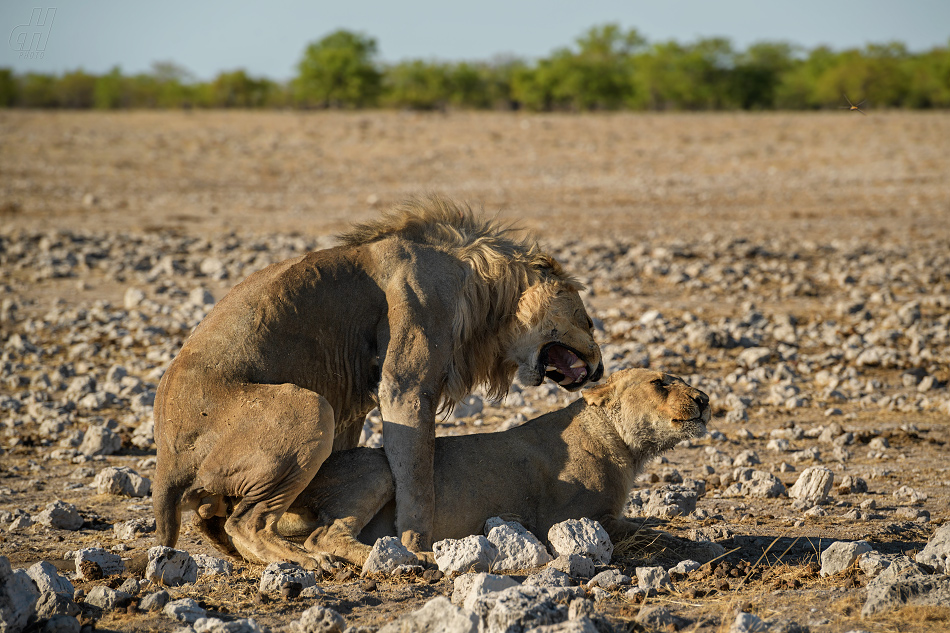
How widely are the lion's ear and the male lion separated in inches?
12.1

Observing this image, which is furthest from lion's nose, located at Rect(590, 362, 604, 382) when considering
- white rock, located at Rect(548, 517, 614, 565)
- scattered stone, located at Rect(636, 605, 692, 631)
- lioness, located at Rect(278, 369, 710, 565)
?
scattered stone, located at Rect(636, 605, 692, 631)

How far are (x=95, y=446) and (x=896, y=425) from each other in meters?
6.40

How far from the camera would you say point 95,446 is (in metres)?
7.55

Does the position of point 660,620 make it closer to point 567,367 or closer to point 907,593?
point 907,593

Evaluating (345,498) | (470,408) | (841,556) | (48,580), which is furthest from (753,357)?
(48,580)

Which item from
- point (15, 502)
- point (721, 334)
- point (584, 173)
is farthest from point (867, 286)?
point (584, 173)

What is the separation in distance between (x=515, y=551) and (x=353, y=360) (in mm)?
1618

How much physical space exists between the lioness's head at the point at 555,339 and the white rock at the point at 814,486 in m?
1.55

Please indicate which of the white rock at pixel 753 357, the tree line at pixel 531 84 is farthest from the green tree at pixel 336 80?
the white rock at pixel 753 357

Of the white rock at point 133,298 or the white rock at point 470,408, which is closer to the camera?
the white rock at point 470,408

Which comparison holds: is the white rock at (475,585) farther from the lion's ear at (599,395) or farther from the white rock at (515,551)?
the lion's ear at (599,395)

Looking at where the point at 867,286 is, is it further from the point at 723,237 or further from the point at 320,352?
the point at 320,352

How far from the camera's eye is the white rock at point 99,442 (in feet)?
24.7

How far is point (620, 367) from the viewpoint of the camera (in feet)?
30.8
